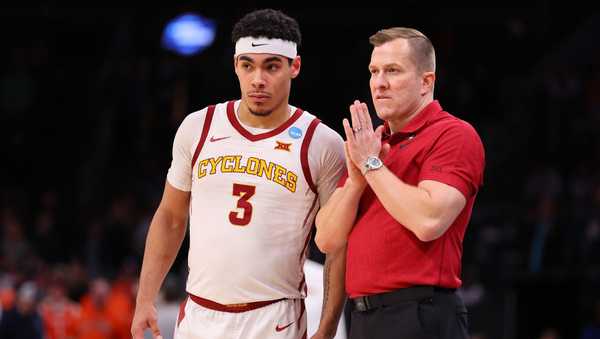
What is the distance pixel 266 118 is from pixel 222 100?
33.0 ft

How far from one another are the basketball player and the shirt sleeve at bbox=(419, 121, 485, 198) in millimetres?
714

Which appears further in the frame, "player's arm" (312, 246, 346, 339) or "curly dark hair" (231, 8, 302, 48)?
"curly dark hair" (231, 8, 302, 48)

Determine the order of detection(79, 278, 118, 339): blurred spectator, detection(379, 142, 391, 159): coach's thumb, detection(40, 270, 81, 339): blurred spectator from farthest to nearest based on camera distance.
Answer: detection(79, 278, 118, 339): blurred spectator
detection(40, 270, 81, 339): blurred spectator
detection(379, 142, 391, 159): coach's thumb

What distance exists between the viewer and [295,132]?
5285 millimetres

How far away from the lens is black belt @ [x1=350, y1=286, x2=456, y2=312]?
455cm

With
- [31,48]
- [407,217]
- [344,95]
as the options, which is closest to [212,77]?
[344,95]

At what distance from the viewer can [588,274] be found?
12578mm

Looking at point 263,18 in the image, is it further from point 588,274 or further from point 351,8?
point 351,8

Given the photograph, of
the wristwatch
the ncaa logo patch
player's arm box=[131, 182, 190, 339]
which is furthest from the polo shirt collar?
player's arm box=[131, 182, 190, 339]

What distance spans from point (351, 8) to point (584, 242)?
5818mm

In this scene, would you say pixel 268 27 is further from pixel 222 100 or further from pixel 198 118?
pixel 222 100

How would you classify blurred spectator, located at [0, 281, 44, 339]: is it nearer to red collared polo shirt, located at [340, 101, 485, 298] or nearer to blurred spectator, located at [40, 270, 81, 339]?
A: blurred spectator, located at [40, 270, 81, 339]

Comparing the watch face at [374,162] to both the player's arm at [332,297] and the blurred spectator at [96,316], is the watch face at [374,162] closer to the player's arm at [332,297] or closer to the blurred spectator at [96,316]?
the player's arm at [332,297]

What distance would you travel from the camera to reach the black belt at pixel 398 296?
4.55 meters
